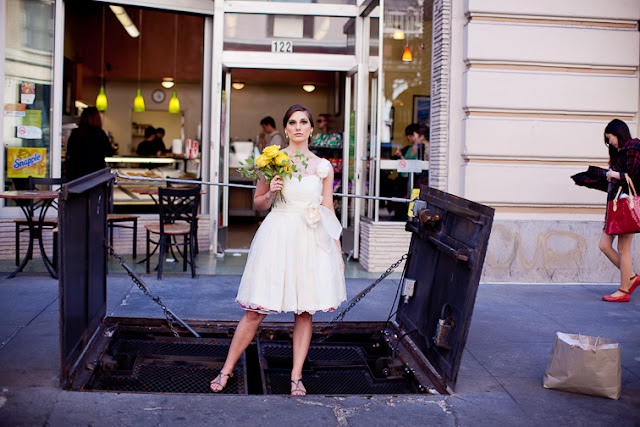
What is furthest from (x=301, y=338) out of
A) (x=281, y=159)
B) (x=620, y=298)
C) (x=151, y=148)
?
(x=151, y=148)

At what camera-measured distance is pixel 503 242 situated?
313 inches

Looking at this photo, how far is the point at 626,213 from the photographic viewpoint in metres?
6.73

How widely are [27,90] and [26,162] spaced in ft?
3.04

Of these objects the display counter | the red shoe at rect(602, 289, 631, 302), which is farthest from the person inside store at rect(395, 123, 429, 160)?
the display counter

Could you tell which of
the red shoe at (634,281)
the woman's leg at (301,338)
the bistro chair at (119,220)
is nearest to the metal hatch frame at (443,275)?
the woman's leg at (301,338)

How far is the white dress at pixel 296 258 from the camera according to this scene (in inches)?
168

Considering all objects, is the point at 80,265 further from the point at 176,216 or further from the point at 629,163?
the point at 629,163

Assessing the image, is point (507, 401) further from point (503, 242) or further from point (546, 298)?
point (503, 242)

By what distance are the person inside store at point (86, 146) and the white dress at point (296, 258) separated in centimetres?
567

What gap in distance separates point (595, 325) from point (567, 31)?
3.68 meters

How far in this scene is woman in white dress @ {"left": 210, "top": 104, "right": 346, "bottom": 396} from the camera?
14.0 ft

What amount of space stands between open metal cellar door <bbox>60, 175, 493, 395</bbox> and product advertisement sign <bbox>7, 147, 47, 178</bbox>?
419 cm

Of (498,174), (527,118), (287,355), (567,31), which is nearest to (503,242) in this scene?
(498,174)

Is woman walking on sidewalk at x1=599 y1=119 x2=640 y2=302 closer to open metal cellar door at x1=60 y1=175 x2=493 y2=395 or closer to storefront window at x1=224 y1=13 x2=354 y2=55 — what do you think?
open metal cellar door at x1=60 y1=175 x2=493 y2=395
